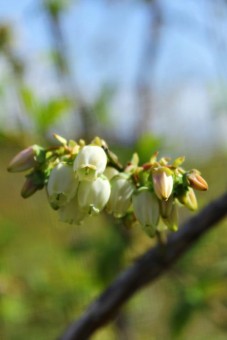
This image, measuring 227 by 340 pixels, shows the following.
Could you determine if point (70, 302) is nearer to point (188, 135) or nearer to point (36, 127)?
point (36, 127)

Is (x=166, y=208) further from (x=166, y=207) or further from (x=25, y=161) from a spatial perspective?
(x=25, y=161)

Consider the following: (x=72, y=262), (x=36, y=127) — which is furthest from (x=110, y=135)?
Answer: (x=36, y=127)

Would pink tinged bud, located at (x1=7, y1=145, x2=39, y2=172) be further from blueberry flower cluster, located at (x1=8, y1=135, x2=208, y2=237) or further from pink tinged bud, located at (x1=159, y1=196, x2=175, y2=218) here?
pink tinged bud, located at (x1=159, y1=196, x2=175, y2=218)

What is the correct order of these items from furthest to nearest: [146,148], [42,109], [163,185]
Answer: [42,109]
[146,148]
[163,185]

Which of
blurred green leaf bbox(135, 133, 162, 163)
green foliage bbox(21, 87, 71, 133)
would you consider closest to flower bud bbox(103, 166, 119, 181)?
blurred green leaf bbox(135, 133, 162, 163)

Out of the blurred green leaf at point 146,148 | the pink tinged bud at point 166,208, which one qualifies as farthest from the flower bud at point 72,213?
the blurred green leaf at point 146,148

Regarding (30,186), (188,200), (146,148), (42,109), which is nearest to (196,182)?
(188,200)
